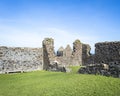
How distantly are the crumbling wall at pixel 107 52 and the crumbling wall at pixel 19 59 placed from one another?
7.65 metres

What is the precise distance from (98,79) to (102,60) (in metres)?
13.5

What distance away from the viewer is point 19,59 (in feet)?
92.5

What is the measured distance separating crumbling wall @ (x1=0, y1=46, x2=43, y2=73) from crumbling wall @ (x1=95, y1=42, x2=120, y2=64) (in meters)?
7.65

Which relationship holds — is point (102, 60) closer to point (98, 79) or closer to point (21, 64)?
point (21, 64)

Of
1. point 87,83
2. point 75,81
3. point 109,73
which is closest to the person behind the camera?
point 87,83

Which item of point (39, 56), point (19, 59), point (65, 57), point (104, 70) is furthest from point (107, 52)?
point (19, 59)

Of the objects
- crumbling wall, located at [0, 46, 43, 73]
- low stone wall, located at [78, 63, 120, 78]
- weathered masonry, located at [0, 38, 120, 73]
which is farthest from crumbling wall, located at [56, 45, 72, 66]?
low stone wall, located at [78, 63, 120, 78]

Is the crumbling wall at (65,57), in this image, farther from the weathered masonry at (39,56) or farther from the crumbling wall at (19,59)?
the crumbling wall at (19,59)

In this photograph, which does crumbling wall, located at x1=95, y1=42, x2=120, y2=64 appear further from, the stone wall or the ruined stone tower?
the stone wall

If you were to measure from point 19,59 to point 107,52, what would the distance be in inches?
421

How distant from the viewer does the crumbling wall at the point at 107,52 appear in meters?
26.2

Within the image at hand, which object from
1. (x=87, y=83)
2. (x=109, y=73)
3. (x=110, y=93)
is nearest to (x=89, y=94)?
(x=110, y=93)

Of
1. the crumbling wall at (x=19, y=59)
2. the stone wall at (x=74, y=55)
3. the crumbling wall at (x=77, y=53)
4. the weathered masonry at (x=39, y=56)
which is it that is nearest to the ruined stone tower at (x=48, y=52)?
the weathered masonry at (x=39, y=56)

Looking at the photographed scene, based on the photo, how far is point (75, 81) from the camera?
15344mm
